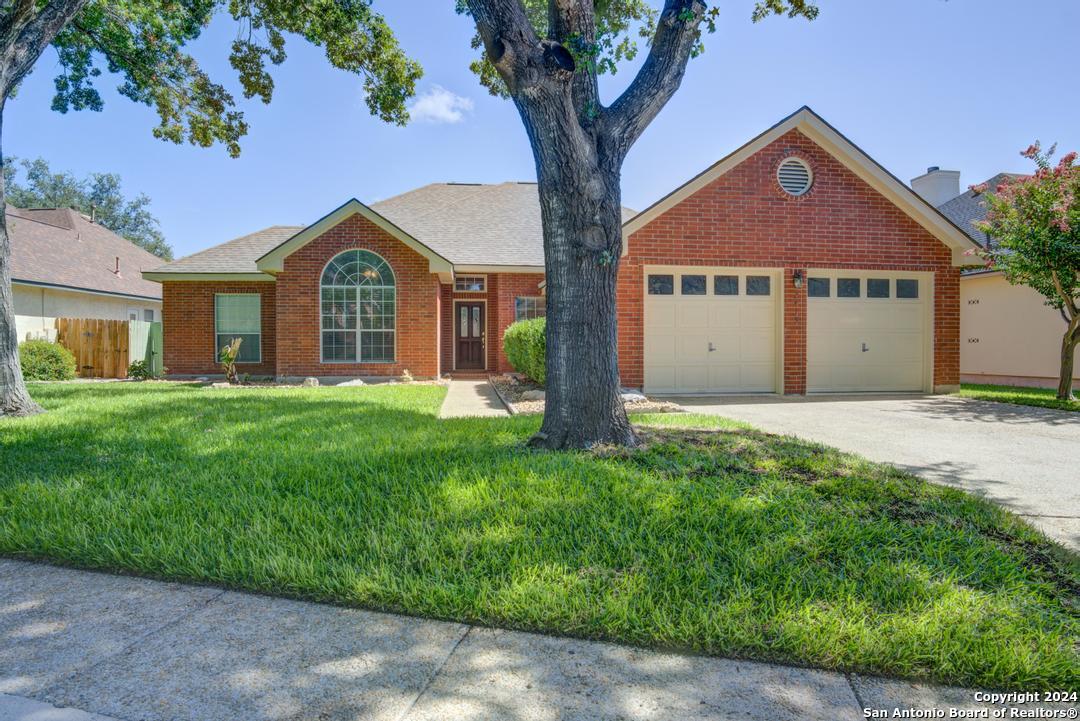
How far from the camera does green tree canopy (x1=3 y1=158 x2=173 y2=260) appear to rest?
44531 millimetres

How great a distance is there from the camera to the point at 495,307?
16422mm

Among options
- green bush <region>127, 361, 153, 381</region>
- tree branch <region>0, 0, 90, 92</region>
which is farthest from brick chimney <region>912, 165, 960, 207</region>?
green bush <region>127, 361, 153, 381</region>

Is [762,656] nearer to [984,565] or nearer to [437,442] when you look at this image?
[984,565]

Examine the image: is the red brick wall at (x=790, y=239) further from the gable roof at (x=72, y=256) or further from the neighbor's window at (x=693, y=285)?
the gable roof at (x=72, y=256)

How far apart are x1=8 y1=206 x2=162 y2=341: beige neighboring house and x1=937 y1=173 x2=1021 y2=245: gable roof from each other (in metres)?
26.2

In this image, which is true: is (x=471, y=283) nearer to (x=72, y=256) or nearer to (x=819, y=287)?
(x=819, y=287)

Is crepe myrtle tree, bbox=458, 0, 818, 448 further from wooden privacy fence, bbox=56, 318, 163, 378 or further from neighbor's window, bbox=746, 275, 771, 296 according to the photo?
wooden privacy fence, bbox=56, 318, 163, 378

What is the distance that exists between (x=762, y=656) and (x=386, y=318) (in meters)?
13.0

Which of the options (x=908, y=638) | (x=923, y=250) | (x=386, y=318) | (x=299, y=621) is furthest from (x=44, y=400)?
(x=923, y=250)

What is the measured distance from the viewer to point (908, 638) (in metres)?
2.25

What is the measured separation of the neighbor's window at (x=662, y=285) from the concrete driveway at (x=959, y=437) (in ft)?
6.85

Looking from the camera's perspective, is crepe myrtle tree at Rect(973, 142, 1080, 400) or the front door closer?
crepe myrtle tree at Rect(973, 142, 1080, 400)

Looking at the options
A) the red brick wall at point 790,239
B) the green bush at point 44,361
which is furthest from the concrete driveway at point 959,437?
the green bush at point 44,361

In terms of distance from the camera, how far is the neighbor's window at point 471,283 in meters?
16.4
